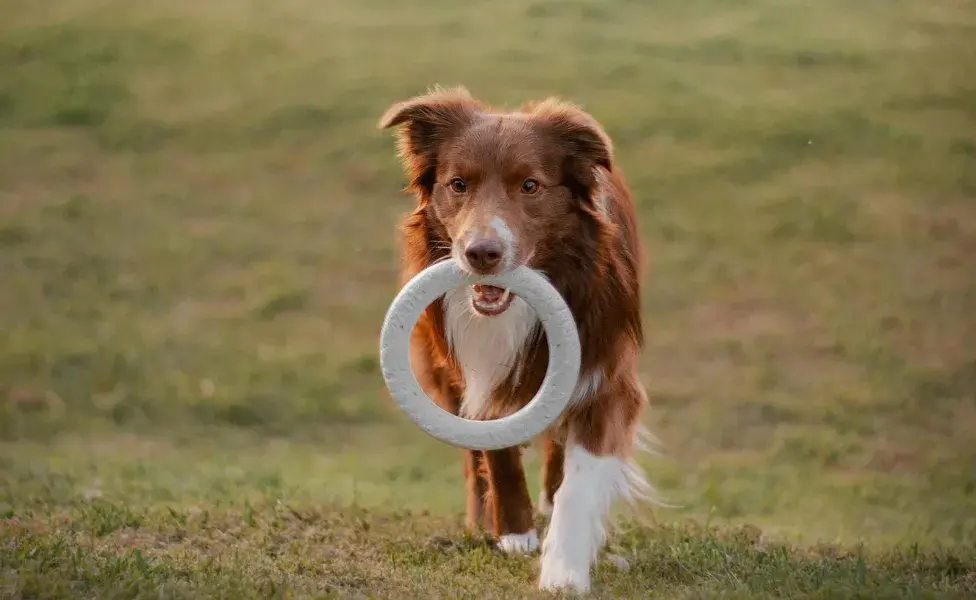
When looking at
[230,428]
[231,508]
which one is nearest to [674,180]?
[230,428]

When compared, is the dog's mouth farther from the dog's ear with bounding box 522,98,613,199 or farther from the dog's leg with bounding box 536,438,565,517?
the dog's leg with bounding box 536,438,565,517

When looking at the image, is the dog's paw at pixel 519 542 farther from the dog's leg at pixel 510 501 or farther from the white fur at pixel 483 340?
the white fur at pixel 483 340

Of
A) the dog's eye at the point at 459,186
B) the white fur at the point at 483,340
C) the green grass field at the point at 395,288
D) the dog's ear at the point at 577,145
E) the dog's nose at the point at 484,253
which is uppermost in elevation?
the dog's ear at the point at 577,145

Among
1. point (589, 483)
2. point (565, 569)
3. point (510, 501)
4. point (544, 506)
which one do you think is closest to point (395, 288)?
point (544, 506)

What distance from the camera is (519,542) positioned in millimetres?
7445

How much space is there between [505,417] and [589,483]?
0.50 meters

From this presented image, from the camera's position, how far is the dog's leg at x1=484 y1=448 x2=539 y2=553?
24.5ft

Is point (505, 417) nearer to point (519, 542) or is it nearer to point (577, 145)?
point (519, 542)

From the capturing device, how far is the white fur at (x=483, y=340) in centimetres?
684

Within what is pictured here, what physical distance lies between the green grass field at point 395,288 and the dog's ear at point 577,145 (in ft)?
6.21

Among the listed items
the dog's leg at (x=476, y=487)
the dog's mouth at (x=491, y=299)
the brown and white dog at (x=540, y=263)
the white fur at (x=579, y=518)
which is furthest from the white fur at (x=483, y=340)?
the dog's leg at (x=476, y=487)

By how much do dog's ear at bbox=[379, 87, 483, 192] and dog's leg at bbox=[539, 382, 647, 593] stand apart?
139 cm

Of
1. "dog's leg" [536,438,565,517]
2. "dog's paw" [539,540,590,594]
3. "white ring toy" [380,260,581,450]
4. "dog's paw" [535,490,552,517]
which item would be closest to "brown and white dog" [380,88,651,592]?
"dog's paw" [539,540,590,594]

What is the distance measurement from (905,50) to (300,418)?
39.9 feet
